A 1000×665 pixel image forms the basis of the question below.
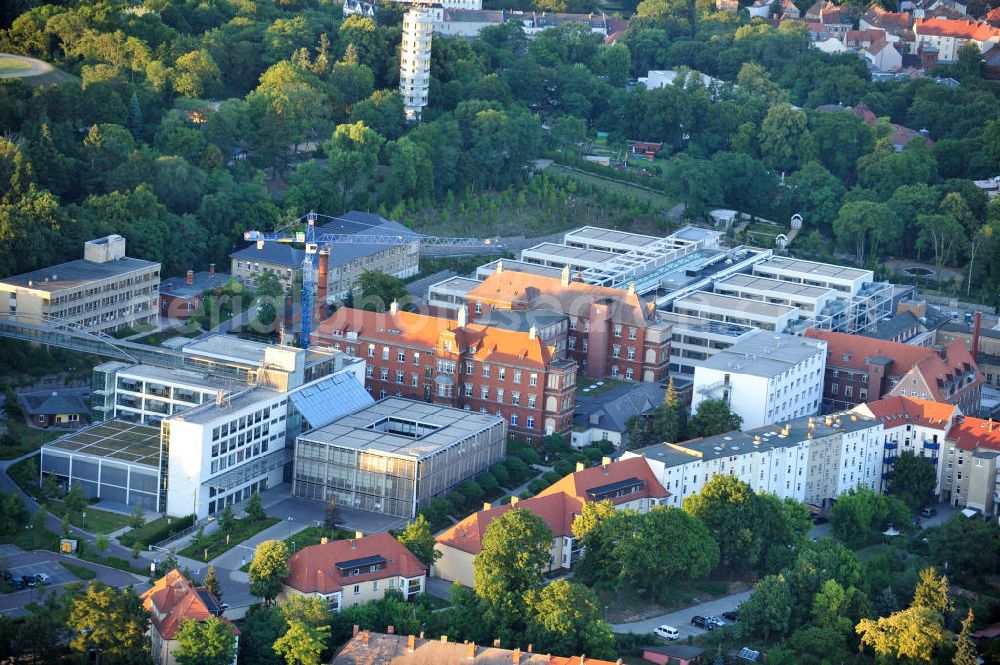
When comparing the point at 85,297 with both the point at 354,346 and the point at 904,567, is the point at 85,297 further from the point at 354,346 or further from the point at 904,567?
the point at 904,567

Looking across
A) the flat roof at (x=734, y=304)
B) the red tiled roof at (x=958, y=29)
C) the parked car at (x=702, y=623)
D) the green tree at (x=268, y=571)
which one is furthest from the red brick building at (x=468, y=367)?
the red tiled roof at (x=958, y=29)

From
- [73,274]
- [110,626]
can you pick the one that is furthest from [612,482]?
[73,274]

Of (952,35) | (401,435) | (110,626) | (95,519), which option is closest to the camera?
(110,626)

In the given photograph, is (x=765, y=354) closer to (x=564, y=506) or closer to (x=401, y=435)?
(x=564, y=506)

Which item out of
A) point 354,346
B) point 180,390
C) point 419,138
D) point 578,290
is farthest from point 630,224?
point 180,390

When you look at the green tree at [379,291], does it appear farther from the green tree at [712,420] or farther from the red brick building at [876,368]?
the red brick building at [876,368]

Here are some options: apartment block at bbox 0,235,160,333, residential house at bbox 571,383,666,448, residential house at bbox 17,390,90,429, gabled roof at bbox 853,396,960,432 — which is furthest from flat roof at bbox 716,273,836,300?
residential house at bbox 17,390,90,429
